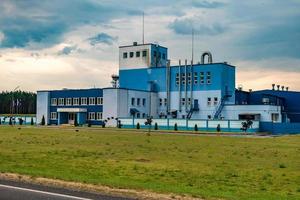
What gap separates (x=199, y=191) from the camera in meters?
14.0

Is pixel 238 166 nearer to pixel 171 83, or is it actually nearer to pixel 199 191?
pixel 199 191

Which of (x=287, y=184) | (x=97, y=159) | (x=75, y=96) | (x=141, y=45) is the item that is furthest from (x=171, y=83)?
(x=287, y=184)

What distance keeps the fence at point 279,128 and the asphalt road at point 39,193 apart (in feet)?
197

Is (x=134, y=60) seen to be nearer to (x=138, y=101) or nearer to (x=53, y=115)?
(x=138, y=101)

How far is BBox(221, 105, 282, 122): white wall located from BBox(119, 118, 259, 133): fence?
32.0 ft

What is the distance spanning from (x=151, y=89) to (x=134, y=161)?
70.5 metres

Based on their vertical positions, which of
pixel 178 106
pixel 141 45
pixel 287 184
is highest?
pixel 141 45

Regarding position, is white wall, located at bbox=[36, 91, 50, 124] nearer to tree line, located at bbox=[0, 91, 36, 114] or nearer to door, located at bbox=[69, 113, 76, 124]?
door, located at bbox=[69, 113, 76, 124]

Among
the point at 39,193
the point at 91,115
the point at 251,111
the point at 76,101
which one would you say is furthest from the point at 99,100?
the point at 39,193

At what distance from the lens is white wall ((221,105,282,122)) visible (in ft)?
266

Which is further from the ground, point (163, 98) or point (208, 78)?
point (208, 78)

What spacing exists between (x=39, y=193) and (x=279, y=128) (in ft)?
203

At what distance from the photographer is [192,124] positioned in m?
77.0

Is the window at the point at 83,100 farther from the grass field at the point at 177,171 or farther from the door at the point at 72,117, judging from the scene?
the grass field at the point at 177,171
